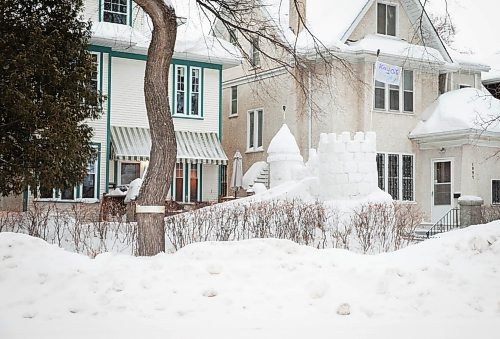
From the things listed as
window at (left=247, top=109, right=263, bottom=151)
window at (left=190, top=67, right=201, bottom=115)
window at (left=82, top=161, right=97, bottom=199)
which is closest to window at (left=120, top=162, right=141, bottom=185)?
window at (left=82, top=161, right=97, bottom=199)

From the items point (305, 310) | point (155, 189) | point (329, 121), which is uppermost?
point (329, 121)

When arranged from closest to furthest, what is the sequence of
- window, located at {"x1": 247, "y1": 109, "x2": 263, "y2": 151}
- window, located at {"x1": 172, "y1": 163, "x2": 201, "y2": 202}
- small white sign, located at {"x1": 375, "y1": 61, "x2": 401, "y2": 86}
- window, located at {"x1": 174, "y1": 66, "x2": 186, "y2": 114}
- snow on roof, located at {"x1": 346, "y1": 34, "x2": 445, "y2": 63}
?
1. small white sign, located at {"x1": 375, "y1": 61, "x2": 401, "y2": 86}
2. window, located at {"x1": 174, "y1": 66, "x2": 186, "y2": 114}
3. window, located at {"x1": 172, "y1": 163, "x2": 201, "y2": 202}
4. snow on roof, located at {"x1": 346, "y1": 34, "x2": 445, "y2": 63}
5. window, located at {"x1": 247, "y1": 109, "x2": 263, "y2": 151}

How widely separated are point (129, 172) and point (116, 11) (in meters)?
5.79

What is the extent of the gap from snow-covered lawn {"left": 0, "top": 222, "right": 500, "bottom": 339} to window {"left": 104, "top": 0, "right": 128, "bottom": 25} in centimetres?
1673

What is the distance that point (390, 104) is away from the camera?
2798 cm

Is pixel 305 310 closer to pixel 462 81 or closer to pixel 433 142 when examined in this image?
pixel 433 142

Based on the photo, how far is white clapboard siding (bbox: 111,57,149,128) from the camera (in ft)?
81.8

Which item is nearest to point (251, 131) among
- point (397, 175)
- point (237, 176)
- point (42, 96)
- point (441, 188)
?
point (237, 176)

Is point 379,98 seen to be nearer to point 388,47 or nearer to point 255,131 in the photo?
point 388,47

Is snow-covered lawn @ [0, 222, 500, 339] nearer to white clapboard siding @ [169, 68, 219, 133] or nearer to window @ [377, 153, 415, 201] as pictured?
white clapboard siding @ [169, 68, 219, 133]

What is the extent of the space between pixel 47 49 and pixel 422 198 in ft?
56.3

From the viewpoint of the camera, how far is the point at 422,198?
28.0m

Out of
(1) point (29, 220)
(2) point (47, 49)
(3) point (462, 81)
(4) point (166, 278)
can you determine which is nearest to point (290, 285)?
(4) point (166, 278)

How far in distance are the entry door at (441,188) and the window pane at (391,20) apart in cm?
574
